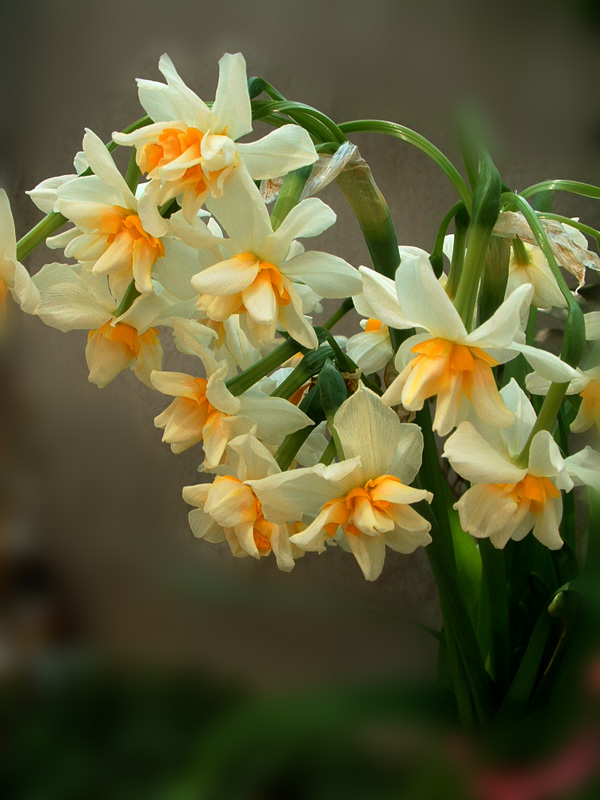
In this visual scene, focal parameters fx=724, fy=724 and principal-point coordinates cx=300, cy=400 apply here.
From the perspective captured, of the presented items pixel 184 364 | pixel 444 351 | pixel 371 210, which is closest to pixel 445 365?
pixel 444 351

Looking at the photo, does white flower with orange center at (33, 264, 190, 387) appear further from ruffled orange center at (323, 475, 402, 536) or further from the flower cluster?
ruffled orange center at (323, 475, 402, 536)

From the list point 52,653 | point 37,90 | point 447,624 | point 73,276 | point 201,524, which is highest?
point 37,90

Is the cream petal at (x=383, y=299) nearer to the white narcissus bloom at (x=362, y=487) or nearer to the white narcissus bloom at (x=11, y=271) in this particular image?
the white narcissus bloom at (x=362, y=487)

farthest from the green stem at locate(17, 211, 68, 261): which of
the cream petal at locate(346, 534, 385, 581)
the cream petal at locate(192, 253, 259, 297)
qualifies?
the cream petal at locate(346, 534, 385, 581)

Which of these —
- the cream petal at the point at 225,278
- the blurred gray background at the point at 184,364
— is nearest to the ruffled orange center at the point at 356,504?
the cream petal at the point at 225,278

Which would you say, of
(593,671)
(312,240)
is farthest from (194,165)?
(312,240)

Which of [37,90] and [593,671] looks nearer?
[593,671]

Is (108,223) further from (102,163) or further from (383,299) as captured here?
(383,299)

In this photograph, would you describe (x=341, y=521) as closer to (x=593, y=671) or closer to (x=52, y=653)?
(x=593, y=671)
